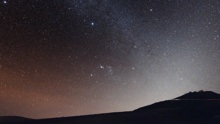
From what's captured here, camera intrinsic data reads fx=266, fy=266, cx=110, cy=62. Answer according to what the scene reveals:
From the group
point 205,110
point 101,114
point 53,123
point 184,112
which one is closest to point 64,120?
point 53,123

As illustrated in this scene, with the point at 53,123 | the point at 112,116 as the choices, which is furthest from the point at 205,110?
the point at 53,123

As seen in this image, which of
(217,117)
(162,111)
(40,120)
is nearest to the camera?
(217,117)

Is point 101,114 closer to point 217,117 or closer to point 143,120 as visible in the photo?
point 143,120

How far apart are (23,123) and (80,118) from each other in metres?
1.55

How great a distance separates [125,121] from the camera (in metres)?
7.05

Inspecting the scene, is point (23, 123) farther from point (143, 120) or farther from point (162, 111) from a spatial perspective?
point (162, 111)

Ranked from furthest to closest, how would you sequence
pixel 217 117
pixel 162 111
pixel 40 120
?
pixel 162 111, pixel 40 120, pixel 217 117

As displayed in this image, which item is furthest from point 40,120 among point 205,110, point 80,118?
point 205,110

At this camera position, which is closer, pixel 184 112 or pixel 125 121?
pixel 125 121

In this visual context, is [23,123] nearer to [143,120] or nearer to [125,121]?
[125,121]

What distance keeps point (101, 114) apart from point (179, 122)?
7.15ft

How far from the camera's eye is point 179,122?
6.70 metres

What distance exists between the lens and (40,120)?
724cm

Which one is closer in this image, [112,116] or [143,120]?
[143,120]
